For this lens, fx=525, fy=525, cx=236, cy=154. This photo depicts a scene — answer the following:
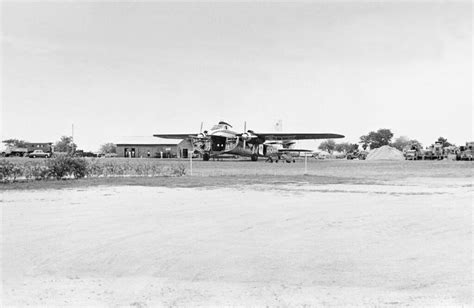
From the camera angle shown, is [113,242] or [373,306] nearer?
[373,306]

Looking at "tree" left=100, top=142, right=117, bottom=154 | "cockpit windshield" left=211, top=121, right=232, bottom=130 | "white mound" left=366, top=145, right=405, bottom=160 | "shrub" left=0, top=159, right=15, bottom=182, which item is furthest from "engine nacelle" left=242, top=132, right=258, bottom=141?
"tree" left=100, top=142, right=117, bottom=154

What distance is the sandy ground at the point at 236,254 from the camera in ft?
18.5

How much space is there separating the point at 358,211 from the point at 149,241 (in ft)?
18.3

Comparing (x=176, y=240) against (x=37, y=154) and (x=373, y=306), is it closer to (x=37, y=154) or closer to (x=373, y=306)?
(x=373, y=306)

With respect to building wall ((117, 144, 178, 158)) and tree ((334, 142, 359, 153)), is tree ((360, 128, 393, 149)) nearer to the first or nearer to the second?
tree ((334, 142, 359, 153))

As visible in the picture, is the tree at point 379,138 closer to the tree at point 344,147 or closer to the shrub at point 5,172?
the tree at point 344,147

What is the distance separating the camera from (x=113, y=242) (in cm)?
818

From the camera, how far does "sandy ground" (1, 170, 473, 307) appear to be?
18.5 ft

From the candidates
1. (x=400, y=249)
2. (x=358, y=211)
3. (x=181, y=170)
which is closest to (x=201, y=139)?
(x=181, y=170)

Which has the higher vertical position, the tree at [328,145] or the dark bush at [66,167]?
the tree at [328,145]

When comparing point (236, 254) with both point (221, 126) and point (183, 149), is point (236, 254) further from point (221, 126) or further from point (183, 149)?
point (183, 149)

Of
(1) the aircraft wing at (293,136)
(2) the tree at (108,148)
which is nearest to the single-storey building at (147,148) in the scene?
(2) the tree at (108,148)

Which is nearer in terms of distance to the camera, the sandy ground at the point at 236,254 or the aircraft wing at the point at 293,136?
the sandy ground at the point at 236,254

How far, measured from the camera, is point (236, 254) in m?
7.46
